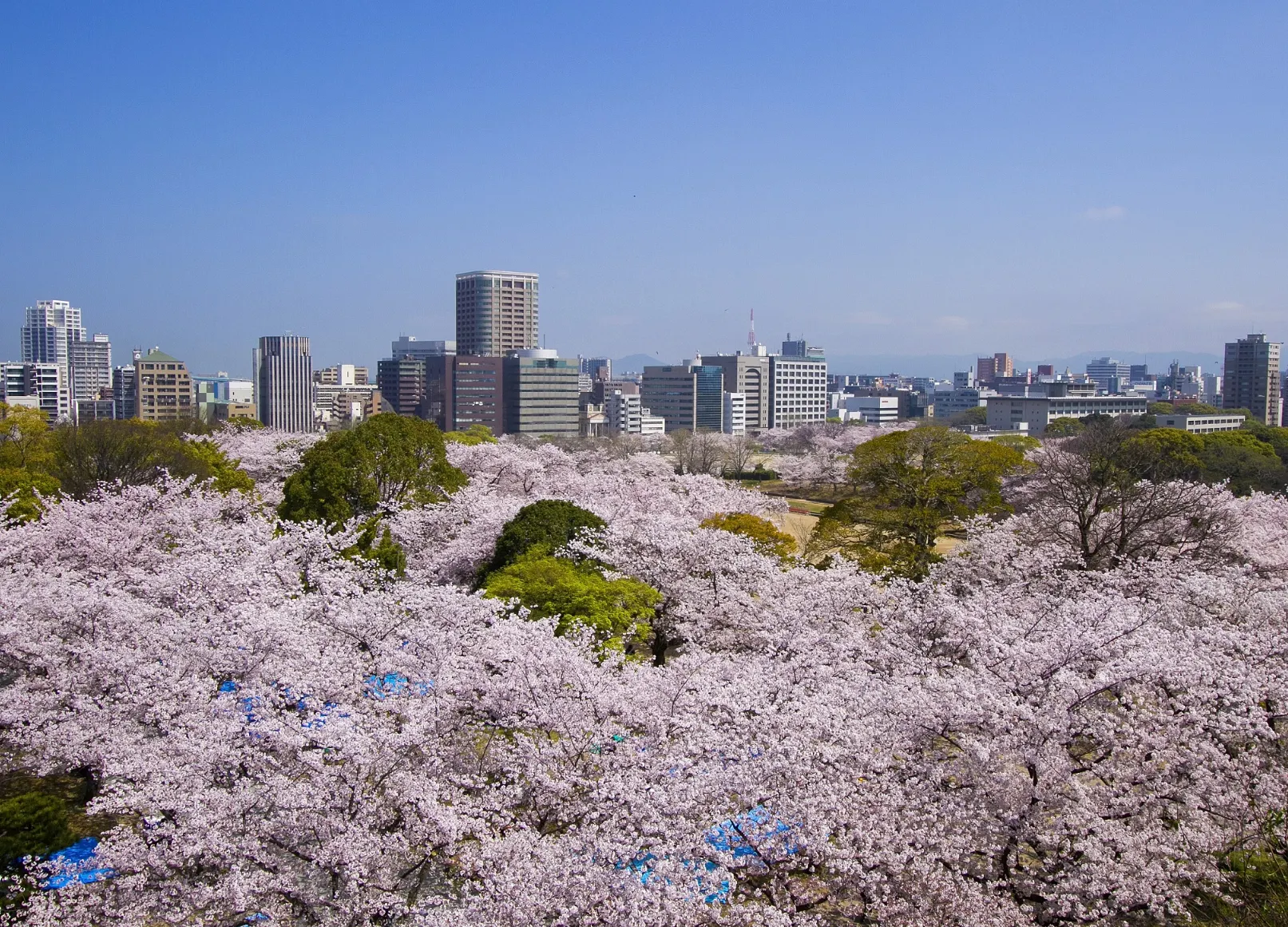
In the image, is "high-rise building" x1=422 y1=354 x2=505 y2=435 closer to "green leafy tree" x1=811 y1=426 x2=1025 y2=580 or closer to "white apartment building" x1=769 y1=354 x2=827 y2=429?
"white apartment building" x1=769 y1=354 x2=827 y2=429

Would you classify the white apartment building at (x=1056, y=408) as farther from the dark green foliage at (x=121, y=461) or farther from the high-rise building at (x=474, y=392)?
the dark green foliage at (x=121, y=461)

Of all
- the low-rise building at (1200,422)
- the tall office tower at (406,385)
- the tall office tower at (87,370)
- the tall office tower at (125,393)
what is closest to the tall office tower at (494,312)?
the tall office tower at (406,385)

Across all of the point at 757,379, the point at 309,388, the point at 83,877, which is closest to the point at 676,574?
the point at 83,877

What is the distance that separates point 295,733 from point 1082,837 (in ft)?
22.8

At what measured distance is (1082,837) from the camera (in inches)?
328

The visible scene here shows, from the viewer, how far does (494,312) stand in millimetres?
153875

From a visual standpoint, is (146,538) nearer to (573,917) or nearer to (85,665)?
(85,665)

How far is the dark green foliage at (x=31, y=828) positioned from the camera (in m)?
9.48

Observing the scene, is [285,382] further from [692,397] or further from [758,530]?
[758,530]

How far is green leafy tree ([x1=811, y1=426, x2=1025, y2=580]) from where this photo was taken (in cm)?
2102

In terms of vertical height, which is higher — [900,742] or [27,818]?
[900,742]

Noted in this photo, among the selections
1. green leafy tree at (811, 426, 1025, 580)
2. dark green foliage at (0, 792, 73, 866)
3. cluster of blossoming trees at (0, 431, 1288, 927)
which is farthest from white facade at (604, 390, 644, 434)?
dark green foliage at (0, 792, 73, 866)

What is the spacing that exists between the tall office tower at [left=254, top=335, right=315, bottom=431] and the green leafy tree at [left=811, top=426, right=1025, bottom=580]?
381 feet

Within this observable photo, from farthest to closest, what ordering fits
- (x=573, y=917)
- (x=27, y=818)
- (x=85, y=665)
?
(x=85, y=665)
(x=27, y=818)
(x=573, y=917)
